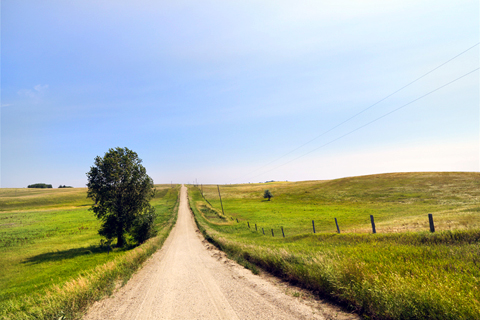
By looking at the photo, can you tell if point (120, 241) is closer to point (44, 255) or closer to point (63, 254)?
point (63, 254)

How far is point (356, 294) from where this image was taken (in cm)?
672

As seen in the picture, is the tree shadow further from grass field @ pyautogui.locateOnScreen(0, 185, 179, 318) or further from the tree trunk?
the tree trunk

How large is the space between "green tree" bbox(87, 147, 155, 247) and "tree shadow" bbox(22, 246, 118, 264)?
2365mm

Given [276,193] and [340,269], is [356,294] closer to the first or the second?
[340,269]

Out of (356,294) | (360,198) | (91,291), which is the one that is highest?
(356,294)

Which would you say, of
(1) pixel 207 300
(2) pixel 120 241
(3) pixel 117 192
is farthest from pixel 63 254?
(1) pixel 207 300

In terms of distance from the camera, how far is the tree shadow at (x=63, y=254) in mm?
27470

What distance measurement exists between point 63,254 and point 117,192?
10596 mm

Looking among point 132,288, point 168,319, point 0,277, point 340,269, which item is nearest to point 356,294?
point 340,269

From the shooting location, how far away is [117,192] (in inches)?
1314

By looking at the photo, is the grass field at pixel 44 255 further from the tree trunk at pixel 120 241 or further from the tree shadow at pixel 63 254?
the tree trunk at pixel 120 241

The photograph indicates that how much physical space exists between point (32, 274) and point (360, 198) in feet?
259

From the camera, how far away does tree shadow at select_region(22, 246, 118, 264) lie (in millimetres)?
27470

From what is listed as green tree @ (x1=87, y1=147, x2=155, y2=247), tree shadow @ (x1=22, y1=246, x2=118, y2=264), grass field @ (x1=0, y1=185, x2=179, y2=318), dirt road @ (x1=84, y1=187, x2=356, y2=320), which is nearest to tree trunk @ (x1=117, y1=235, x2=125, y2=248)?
green tree @ (x1=87, y1=147, x2=155, y2=247)
